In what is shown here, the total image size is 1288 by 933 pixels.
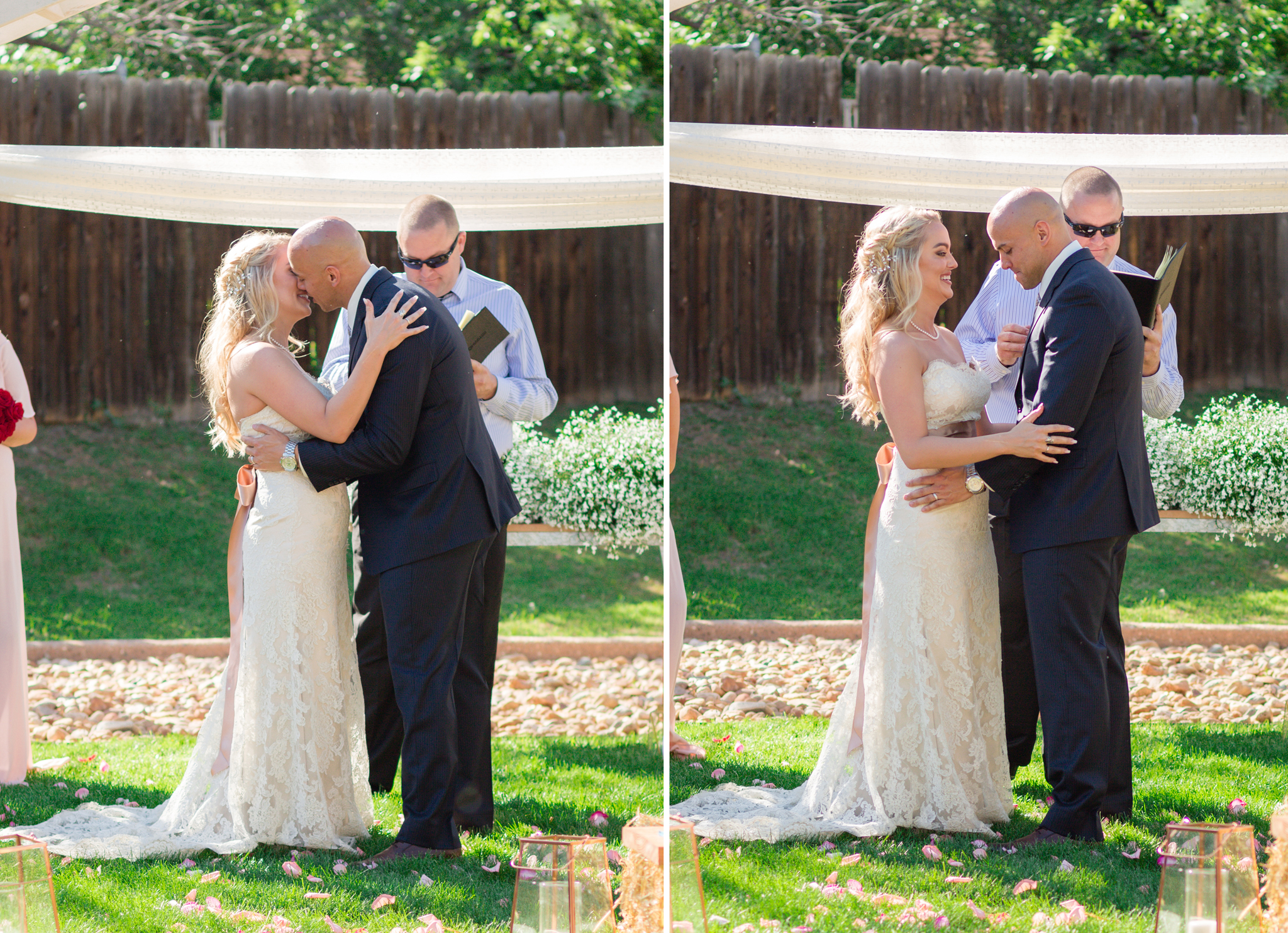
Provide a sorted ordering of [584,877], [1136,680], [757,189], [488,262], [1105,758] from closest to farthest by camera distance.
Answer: [584,877]
[1105,758]
[757,189]
[1136,680]
[488,262]

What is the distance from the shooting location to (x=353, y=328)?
2.79m

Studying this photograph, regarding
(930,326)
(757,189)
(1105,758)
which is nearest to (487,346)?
(757,189)

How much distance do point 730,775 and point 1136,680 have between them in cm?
124

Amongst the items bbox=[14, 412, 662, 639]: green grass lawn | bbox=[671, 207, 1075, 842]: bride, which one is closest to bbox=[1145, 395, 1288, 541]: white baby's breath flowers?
bbox=[671, 207, 1075, 842]: bride

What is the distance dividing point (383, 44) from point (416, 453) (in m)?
1.98

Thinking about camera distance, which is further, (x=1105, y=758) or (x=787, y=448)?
(x=787, y=448)

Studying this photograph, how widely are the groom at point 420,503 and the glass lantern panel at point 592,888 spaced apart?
60 cm

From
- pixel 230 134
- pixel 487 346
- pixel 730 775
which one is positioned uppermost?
pixel 230 134

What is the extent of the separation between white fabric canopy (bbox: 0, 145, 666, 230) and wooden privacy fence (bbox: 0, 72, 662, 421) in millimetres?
75

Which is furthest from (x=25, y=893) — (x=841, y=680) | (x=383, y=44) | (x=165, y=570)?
(x=165, y=570)

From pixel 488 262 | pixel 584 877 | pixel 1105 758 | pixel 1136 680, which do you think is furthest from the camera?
pixel 488 262

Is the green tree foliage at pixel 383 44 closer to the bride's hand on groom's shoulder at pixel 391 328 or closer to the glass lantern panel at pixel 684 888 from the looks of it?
the bride's hand on groom's shoulder at pixel 391 328

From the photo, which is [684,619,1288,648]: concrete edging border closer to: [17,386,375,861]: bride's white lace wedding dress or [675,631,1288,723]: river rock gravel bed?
[675,631,1288,723]: river rock gravel bed

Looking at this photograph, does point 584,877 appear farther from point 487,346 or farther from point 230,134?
point 230,134
